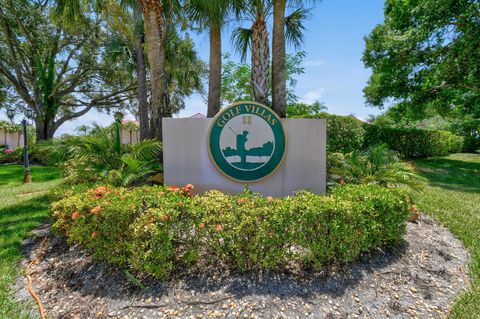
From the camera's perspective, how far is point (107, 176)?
4578 mm

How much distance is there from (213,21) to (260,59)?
1.25 metres

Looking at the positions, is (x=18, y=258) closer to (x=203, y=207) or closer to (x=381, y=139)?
(x=203, y=207)

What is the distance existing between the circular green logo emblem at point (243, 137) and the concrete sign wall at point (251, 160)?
11 cm

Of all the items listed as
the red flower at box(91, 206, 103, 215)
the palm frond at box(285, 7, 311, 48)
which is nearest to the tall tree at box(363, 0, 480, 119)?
the palm frond at box(285, 7, 311, 48)

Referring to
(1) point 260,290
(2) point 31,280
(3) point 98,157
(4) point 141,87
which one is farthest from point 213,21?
(2) point 31,280

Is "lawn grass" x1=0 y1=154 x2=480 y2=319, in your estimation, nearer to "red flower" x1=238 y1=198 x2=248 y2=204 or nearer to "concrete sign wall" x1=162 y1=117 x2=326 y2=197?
"red flower" x1=238 y1=198 x2=248 y2=204

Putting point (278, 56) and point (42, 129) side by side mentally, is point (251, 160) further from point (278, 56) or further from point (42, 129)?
point (42, 129)

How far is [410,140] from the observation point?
14.6 m

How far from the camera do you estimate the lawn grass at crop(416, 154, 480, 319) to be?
8.16 feet

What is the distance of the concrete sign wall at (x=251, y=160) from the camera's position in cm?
463

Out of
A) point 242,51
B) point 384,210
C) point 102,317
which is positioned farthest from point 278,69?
point 102,317

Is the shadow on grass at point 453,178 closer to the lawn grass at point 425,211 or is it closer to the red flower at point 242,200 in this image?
the lawn grass at point 425,211

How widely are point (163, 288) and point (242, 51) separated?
574cm

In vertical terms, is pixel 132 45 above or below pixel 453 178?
above
